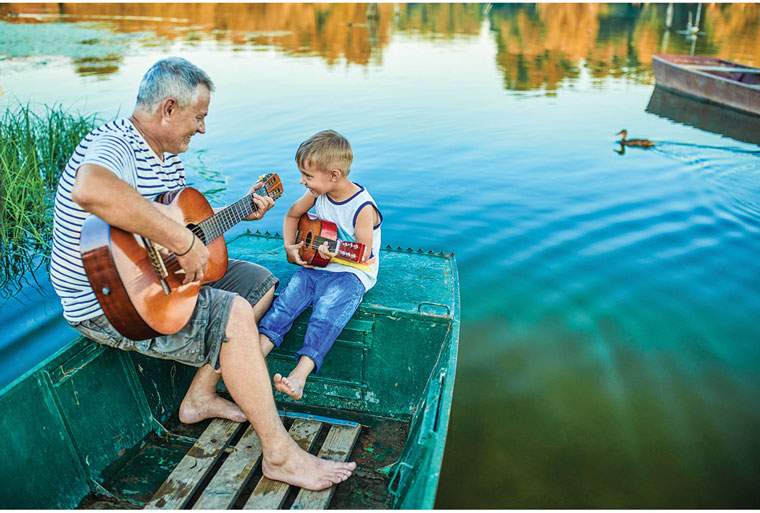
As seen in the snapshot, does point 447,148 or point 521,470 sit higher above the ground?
point 447,148

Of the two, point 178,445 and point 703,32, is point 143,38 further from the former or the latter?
point 703,32

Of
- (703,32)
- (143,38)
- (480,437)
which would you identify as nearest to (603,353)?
(480,437)

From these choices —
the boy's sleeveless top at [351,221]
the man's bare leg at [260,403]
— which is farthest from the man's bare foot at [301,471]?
the boy's sleeveless top at [351,221]

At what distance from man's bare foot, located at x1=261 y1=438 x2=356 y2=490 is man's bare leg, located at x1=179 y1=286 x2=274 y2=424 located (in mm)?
534

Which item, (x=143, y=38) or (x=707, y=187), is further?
(x=143, y=38)

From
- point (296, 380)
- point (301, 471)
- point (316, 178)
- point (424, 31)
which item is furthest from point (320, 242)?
point (424, 31)

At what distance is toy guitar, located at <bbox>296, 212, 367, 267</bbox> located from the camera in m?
3.18

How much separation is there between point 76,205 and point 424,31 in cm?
2945

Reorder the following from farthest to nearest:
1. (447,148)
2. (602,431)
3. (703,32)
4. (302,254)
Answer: (703,32)
(447,148)
(602,431)
(302,254)

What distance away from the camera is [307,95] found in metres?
13.9

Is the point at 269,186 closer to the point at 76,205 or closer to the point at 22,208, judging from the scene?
the point at 76,205

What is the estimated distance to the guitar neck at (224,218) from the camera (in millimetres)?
2910

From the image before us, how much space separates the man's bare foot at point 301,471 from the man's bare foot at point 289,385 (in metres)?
0.26

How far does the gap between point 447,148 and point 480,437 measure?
731 cm
